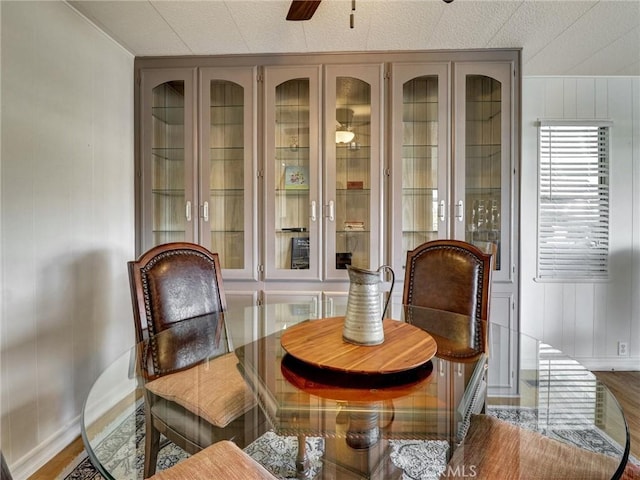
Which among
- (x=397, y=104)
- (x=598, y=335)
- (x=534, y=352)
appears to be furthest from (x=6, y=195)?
(x=598, y=335)

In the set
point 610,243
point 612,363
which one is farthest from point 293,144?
point 612,363

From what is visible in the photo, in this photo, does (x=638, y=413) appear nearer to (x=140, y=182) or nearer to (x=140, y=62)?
(x=140, y=182)

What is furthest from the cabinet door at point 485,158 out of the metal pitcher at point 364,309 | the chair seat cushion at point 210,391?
the chair seat cushion at point 210,391

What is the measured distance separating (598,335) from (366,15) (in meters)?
3.12

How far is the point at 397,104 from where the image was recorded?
7.70 ft

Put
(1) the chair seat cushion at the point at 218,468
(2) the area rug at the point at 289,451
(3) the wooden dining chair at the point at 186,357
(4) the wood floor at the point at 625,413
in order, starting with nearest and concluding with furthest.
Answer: (1) the chair seat cushion at the point at 218,468 < (2) the area rug at the point at 289,451 < (3) the wooden dining chair at the point at 186,357 < (4) the wood floor at the point at 625,413

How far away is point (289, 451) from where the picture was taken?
1.67 metres

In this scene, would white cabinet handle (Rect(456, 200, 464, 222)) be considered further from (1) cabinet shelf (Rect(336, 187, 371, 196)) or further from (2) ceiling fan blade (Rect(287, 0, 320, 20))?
(2) ceiling fan blade (Rect(287, 0, 320, 20))

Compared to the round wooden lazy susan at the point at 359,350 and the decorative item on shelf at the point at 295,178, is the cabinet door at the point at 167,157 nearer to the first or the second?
the decorative item on shelf at the point at 295,178

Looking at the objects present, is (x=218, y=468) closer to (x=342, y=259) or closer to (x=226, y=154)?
(x=342, y=259)

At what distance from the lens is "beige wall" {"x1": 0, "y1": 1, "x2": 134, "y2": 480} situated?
1.56 metres

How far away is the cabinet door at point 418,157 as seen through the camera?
2342mm

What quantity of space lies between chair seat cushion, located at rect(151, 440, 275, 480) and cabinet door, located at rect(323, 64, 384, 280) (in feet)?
5.33

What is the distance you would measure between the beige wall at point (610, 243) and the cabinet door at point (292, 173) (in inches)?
71.4
